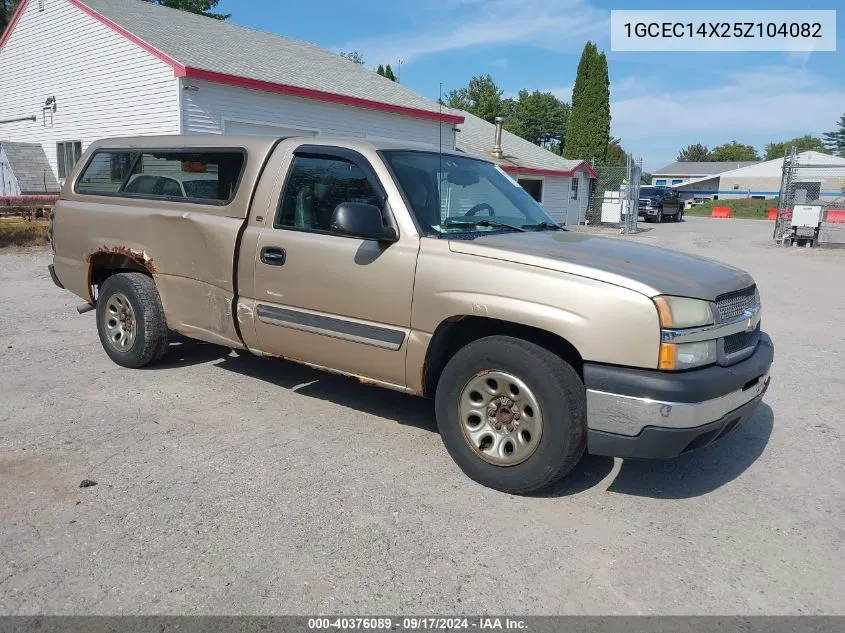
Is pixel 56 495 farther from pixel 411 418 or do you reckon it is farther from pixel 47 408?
pixel 411 418

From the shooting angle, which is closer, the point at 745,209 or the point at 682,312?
the point at 682,312

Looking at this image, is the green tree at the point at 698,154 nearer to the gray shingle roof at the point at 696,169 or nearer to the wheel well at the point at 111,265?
the gray shingle roof at the point at 696,169

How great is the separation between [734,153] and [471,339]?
460 feet

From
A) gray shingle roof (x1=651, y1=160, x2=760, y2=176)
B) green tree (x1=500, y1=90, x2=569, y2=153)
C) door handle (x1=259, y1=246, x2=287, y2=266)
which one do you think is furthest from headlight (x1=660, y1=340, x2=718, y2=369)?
gray shingle roof (x1=651, y1=160, x2=760, y2=176)

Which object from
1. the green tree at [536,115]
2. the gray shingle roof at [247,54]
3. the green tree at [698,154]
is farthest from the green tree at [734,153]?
the gray shingle roof at [247,54]

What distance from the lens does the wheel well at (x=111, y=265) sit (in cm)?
542

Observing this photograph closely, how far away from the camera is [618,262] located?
3.61 m

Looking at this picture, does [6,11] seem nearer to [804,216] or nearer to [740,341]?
[804,216]

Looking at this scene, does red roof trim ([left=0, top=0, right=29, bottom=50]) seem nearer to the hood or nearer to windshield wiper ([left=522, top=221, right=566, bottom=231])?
windshield wiper ([left=522, top=221, right=566, bottom=231])

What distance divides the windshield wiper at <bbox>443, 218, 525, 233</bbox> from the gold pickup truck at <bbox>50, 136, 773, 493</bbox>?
2cm

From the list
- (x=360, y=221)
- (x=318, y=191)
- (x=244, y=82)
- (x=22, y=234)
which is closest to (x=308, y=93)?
(x=244, y=82)

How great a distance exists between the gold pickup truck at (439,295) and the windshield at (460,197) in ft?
0.06

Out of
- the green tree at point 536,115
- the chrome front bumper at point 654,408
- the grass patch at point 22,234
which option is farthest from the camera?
the green tree at point 536,115

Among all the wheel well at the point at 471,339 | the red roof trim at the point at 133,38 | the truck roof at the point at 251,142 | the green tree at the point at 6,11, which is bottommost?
the wheel well at the point at 471,339
